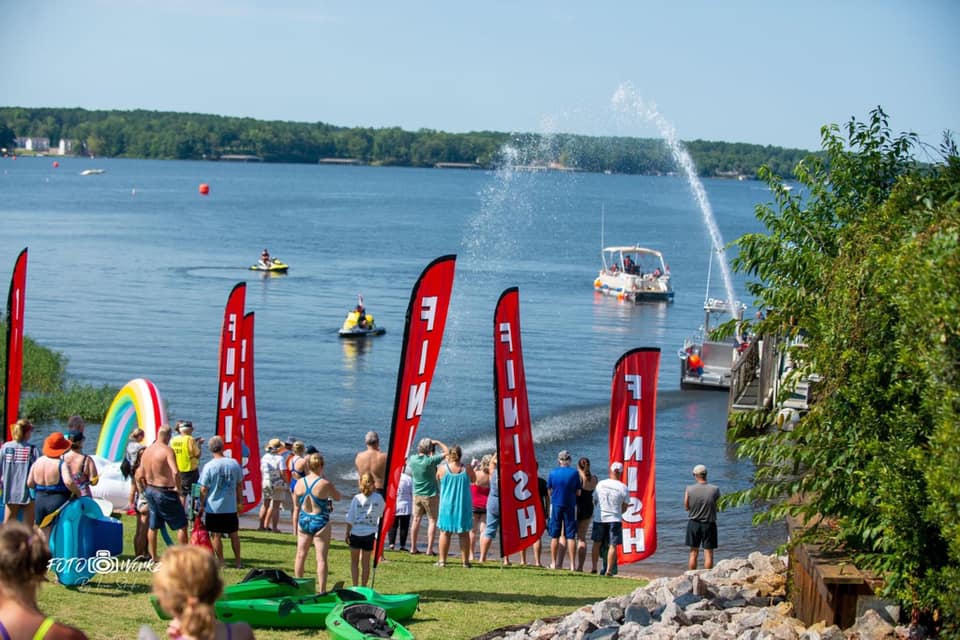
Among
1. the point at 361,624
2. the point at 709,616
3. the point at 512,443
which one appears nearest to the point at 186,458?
the point at 512,443

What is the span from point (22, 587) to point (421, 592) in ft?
24.6

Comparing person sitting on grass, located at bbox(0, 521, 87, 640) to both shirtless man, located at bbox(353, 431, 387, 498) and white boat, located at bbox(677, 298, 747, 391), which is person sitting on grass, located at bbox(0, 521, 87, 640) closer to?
shirtless man, located at bbox(353, 431, 387, 498)

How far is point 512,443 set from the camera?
535 inches

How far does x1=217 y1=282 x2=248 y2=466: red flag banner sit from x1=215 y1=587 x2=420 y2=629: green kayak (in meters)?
6.48

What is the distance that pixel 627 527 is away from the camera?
14805mm

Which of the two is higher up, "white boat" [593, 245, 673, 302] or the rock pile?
the rock pile

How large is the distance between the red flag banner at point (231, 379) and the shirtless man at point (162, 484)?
14.8 ft

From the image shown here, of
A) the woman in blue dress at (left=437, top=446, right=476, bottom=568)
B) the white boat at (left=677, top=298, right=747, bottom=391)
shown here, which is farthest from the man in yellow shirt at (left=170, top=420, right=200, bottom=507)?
the white boat at (left=677, top=298, right=747, bottom=391)

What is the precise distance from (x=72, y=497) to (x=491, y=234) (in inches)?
4716

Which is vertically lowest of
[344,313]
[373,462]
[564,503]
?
[344,313]

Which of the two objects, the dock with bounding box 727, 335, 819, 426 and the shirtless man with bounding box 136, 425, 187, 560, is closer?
the shirtless man with bounding box 136, 425, 187, 560

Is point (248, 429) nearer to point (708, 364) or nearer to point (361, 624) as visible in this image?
point (361, 624)

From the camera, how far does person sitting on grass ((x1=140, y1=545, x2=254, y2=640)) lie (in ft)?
14.6

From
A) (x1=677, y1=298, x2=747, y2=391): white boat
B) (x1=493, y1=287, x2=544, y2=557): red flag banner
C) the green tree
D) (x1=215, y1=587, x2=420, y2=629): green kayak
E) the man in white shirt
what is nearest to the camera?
the green tree
